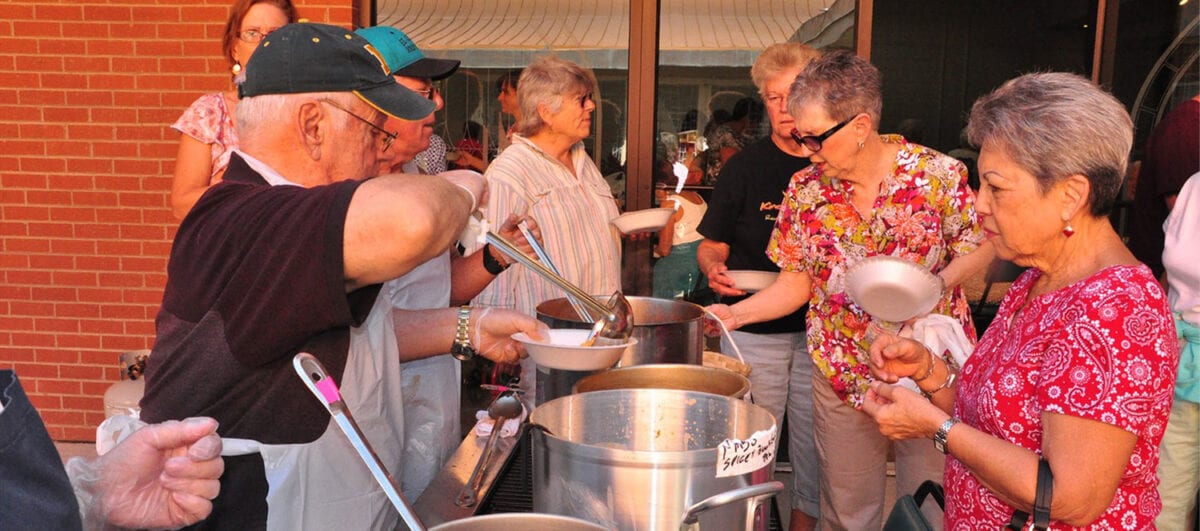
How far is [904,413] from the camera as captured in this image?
1764mm

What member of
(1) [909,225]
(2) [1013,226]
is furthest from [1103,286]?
(1) [909,225]

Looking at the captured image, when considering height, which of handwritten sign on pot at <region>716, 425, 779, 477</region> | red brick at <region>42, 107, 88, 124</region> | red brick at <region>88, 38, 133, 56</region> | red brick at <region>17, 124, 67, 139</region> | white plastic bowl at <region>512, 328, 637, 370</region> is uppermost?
red brick at <region>88, 38, 133, 56</region>

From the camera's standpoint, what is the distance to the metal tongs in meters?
1.18

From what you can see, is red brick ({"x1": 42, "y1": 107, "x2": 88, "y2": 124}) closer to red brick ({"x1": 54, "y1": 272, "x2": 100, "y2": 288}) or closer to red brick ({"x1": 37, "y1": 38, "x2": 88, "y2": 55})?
red brick ({"x1": 37, "y1": 38, "x2": 88, "y2": 55})

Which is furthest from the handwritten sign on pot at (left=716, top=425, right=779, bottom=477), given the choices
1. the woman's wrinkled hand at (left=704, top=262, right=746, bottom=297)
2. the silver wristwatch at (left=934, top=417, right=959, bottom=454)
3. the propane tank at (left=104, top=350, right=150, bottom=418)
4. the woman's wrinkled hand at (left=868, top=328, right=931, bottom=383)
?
the propane tank at (left=104, top=350, right=150, bottom=418)

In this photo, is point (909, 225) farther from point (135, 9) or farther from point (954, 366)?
Answer: point (135, 9)

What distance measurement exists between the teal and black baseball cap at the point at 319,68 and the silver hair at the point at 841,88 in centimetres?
151

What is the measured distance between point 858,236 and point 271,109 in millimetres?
1866

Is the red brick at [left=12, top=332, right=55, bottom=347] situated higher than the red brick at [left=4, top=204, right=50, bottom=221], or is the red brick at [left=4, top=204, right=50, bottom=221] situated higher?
the red brick at [left=4, top=204, right=50, bottom=221]

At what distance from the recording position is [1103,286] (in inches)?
61.6

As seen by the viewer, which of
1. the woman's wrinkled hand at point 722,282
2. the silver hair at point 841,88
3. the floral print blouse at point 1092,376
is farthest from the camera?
the woman's wrinkled hand at point 722,282

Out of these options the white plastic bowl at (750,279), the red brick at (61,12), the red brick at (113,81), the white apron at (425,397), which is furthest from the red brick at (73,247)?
the white plastic bowl at (750,279)

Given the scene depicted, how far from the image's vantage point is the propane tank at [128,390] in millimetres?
3719

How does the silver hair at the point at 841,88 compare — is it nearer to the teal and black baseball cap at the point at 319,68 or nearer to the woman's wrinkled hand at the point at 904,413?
the woman's wrinkled hand at the point at 904,413
